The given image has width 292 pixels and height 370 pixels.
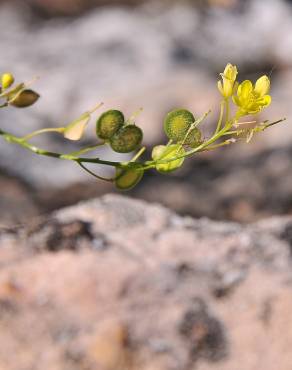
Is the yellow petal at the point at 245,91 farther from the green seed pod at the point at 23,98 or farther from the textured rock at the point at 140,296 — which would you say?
the textured rock at the point at 140,296

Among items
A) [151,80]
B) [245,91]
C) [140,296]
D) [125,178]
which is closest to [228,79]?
[245,91]

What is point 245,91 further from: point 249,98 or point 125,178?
point 125,178

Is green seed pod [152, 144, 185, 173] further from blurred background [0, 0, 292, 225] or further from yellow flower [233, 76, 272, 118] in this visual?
blurred background [0, 0, 292, 225]

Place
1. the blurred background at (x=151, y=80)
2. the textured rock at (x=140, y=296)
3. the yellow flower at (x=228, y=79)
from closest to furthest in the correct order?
the yellow flower at (x=228, y=79), the textured rock at (x=140, y=296), the blurred background at (x=151, y=80)

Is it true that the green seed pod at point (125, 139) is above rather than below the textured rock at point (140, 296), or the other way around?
above

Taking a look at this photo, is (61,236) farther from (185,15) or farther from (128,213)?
(185,15)

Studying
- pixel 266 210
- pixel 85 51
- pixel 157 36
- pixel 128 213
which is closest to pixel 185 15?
pixel 157 36

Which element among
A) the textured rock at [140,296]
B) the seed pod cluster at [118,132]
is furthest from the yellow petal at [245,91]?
the textured rock at [140,296]
